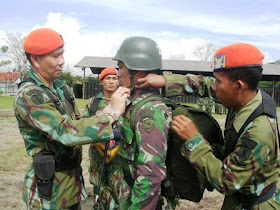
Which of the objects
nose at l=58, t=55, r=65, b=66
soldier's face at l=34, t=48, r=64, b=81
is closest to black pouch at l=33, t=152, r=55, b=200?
soldier's face at l=34, t=48, r=64, b=81

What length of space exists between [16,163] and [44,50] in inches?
206

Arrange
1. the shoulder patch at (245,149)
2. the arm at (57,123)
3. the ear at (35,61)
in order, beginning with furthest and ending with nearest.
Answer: the ear at (35,61)
the arm at (57,123)
the shoulder patch at (245,149)

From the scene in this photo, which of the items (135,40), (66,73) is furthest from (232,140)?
(66,73)

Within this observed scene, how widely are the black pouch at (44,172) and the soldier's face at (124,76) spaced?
844 millimetres

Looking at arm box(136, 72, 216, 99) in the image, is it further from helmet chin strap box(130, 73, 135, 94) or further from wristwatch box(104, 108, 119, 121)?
wristwatch box(104, 108, 119, 121)

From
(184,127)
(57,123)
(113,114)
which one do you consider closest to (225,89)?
(184,127)

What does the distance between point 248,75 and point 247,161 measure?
574mm

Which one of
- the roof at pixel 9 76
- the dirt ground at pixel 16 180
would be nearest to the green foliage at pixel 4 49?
the roof at pixel 9 76

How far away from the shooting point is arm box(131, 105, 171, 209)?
214cm

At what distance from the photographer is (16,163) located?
718cm

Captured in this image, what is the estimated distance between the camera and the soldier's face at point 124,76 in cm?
259

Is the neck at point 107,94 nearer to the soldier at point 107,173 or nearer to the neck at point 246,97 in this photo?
the soldier at point 107,173

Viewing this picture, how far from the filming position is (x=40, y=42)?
2656mm

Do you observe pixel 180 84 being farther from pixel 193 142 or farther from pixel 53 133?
pixel 53 133
